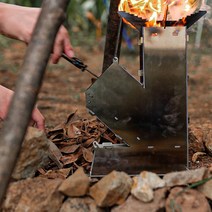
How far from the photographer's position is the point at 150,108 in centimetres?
231

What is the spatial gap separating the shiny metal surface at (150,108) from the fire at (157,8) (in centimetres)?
15

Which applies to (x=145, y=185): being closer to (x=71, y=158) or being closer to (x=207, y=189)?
(x=207, y=189)

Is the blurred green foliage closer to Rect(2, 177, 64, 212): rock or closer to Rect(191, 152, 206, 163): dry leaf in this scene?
Rect(191, 152, 206, 163): dry leaf

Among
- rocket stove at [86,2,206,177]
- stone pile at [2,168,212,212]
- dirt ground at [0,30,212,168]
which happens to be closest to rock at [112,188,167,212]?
stone pile at [2,168,212,212]

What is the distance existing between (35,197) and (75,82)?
3708mm

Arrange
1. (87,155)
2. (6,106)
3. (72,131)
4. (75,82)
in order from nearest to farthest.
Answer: (6,106)
(87,155)
(72,131)
(75,82)

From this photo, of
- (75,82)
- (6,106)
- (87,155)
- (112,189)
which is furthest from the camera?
(75,82)

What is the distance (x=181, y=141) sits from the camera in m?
2.33

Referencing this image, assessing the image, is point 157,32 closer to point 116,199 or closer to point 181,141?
point 181,141

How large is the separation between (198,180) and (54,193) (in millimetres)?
484

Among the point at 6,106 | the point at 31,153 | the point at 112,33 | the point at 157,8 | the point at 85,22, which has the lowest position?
the point at 85,22

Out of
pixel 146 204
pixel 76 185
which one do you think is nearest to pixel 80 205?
pixel 76 185

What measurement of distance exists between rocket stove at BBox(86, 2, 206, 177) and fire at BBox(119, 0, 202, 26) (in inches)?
4.4

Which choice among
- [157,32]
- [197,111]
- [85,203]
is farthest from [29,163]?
[197,111]
